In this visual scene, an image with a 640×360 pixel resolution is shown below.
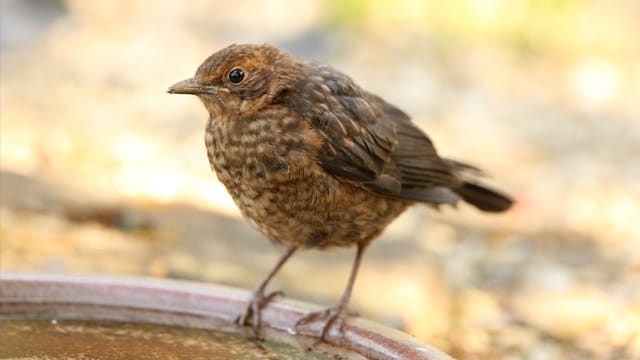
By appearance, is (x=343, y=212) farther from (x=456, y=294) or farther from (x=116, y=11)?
(x=116, y=11)

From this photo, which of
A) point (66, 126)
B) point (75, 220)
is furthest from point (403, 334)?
point (66, 126)

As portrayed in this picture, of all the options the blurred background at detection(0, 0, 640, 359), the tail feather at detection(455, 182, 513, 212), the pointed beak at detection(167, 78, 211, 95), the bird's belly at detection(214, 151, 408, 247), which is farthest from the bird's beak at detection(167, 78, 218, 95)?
the blurred background at detection(0, 0, 640, 359)

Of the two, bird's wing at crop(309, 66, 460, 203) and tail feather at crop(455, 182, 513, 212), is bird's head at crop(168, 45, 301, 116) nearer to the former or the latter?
bird's wing at crop(309, 66, 460, 203)

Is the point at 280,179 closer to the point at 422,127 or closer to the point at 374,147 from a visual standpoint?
the point at 374,147

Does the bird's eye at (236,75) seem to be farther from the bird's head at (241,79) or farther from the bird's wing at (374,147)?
the bird's wing at (374,147)

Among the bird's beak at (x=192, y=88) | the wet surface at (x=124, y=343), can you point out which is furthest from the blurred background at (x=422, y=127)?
the wet surface at (x=124, y=343)

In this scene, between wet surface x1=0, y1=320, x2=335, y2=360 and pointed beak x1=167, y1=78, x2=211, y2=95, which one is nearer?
wet surface x1=0, y1=320, x2=335, y2=360

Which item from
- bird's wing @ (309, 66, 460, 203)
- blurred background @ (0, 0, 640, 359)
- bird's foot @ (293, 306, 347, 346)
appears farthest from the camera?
blurred background @ (0, 0, 640, 359)
